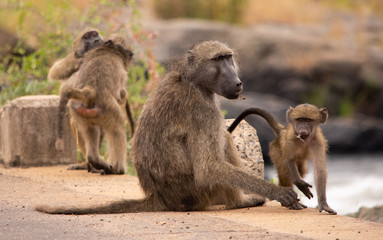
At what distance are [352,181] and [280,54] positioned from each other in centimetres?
885

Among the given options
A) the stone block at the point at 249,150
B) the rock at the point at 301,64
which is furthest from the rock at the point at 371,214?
the rock at the point at 301,64

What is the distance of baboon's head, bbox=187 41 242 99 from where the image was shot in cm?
546

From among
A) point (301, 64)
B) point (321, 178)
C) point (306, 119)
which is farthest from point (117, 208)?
point (301, 64)

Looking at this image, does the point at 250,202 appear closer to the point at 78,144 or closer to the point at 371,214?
the point at 371,214

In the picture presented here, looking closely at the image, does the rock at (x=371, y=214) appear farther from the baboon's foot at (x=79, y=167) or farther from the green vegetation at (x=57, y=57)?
the green vegetation at (x=57, y=57)

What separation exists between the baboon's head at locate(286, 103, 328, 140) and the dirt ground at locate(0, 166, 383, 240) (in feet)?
2.30

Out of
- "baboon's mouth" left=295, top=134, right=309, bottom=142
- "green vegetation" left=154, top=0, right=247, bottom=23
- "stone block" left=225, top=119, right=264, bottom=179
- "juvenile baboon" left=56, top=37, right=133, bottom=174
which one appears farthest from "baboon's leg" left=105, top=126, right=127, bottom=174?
"green vegetation" left=154, top=0, right=247, bottom=23

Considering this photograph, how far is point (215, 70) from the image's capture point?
5535 millimetres

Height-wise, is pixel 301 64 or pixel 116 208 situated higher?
pixel 301 64

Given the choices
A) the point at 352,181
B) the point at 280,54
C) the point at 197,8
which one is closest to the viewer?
the point at 352,181

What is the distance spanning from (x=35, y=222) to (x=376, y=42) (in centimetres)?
2081

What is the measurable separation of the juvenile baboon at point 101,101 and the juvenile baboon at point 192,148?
224 cm

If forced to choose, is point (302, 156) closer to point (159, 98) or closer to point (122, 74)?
point (159, 98)

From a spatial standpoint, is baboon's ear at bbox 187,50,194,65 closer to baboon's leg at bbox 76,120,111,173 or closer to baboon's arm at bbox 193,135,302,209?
baboon's arm at bbox 193,135,302,209
